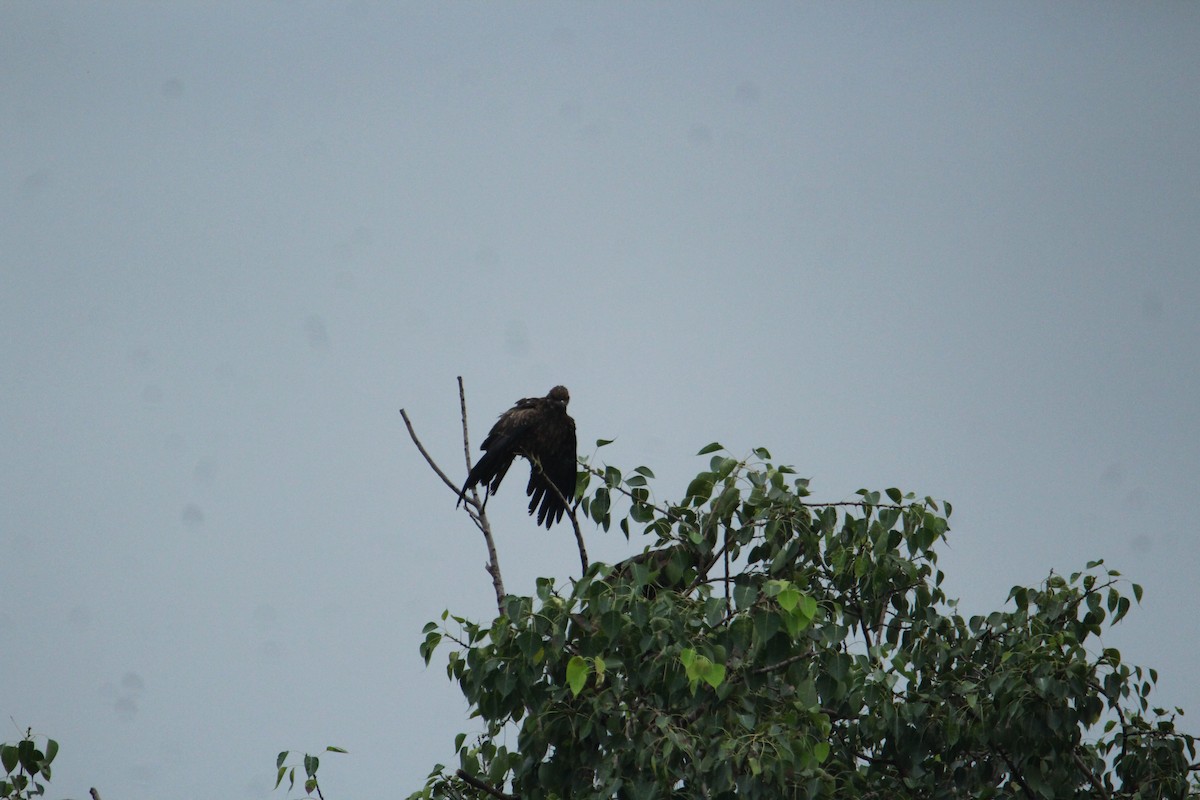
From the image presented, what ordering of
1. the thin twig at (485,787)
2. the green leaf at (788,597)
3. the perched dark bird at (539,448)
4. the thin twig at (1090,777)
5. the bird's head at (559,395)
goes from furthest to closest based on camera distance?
the bird's head at (559,395) < the perched dark bird at (539,448) < the thin twig at (1090,777) < the thin twig at (485,787) < the green leaf at (788,597)

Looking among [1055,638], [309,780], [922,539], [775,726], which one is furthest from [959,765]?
[309,780]

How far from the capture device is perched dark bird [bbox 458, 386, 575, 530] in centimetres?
768

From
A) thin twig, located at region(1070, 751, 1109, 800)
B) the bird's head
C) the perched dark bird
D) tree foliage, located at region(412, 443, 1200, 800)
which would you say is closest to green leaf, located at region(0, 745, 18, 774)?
tree foliage, located at region(412, 443, 1200, 800)

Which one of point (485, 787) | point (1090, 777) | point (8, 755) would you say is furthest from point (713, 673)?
point (8, 755)

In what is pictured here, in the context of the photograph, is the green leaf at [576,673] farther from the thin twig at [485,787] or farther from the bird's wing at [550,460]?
the bird's wing at [550,460]

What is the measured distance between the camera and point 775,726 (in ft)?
12.4

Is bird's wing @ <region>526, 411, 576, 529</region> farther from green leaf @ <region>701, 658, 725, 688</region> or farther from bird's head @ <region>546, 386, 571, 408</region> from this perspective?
green leaf @ <region>701, 658, 725, 688</region>

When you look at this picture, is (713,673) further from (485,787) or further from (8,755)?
(8,755)

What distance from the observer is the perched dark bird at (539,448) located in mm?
7684

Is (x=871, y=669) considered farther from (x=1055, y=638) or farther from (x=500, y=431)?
(x=500, y=431)

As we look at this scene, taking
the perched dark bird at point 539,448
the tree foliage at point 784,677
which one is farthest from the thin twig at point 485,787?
the perched dark bird at point 539,448

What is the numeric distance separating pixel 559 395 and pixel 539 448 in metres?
0.56

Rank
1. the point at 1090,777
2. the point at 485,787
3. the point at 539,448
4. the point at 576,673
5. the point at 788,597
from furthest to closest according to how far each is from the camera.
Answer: the point at 539,448, the point at 1090,777, the point at 485,787, the point at 576,673, the point at 788,597

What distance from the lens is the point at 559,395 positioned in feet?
27.7
